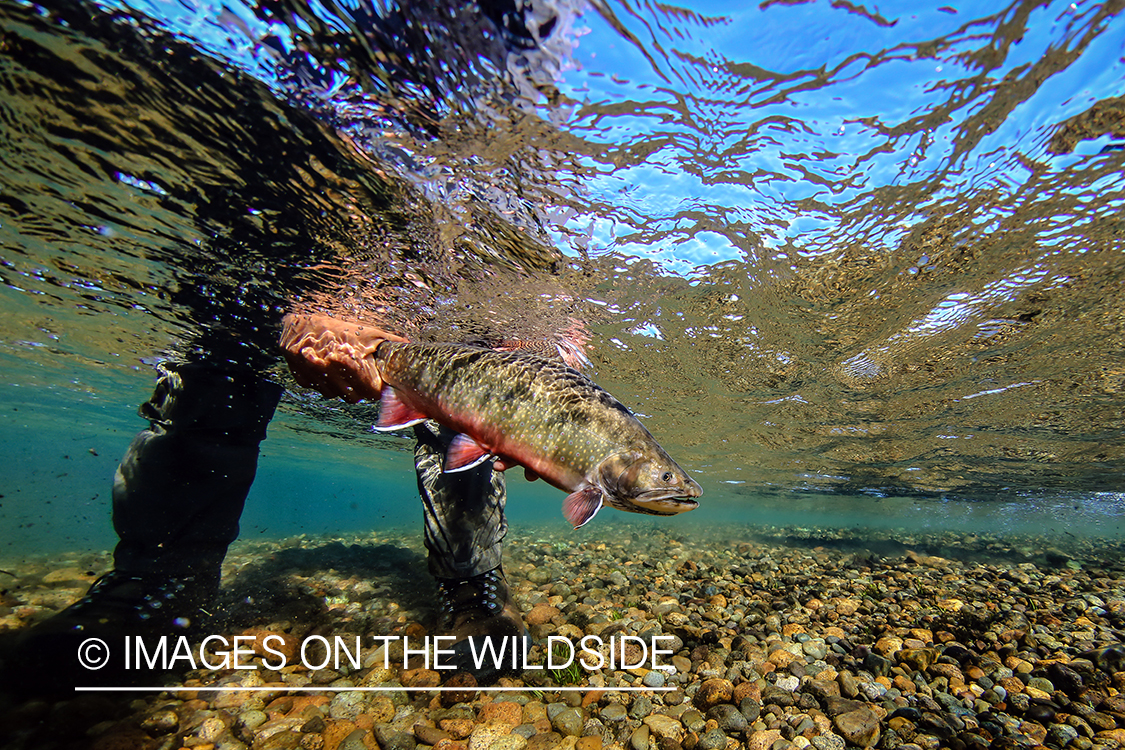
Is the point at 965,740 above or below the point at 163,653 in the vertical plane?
above

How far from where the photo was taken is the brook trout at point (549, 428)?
7.13 feet

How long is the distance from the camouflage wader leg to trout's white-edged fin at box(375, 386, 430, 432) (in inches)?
78.8

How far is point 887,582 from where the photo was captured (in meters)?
7.69

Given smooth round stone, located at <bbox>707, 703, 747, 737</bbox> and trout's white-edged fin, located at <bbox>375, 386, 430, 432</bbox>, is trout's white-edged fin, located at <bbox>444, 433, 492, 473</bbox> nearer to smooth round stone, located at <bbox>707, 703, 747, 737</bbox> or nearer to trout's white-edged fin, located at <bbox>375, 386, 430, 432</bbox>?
trout's white-edged fin, located at <bbox>375, 386, 430, 432</bbox>

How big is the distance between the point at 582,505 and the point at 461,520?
12.0 feet

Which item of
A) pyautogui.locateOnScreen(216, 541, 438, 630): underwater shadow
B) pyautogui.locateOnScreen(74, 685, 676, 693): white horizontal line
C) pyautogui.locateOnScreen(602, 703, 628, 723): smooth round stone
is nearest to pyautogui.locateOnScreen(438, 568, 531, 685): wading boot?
pyautogui.locateOnScreen(74, 685, 676, 693): white horizontal line

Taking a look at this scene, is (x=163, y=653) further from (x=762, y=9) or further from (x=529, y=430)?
(x=762, y=9)

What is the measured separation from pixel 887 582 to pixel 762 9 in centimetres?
934

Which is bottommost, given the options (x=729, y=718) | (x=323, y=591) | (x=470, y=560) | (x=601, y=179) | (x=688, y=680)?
(x=323, y=591)

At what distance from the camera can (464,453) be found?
2564mm

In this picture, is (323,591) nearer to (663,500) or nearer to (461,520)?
(461,520)

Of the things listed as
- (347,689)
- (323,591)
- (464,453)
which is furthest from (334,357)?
(323,591)

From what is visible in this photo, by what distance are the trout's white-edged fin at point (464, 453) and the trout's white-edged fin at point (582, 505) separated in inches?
23.7

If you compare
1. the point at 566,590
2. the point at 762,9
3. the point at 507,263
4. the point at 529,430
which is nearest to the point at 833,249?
the point at 762,9
